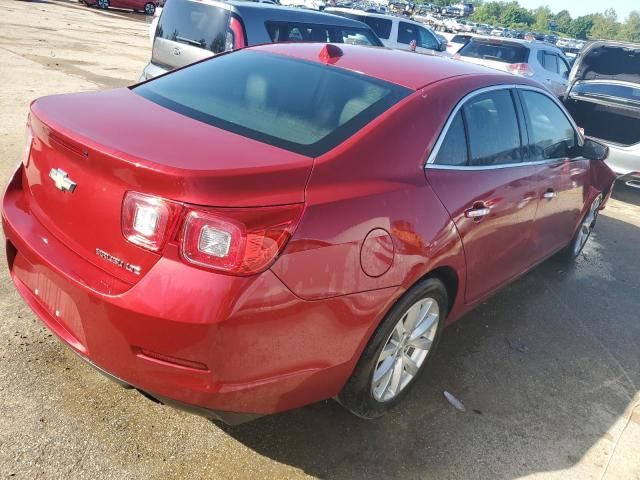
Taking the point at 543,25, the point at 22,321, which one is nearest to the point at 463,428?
the point at 22,321

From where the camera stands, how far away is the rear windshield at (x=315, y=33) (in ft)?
23.5

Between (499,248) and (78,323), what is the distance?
2.28 metres

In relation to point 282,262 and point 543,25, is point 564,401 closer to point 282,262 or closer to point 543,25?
point 282,262

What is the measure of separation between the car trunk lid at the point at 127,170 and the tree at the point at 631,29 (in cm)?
11365

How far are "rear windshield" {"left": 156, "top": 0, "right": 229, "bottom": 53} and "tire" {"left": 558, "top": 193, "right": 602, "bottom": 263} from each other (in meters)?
4.39

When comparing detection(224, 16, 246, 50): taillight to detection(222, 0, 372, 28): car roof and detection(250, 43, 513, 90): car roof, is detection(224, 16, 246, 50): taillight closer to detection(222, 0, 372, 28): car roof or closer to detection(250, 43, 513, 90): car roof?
detection(222, 0, 372, 28): car roof

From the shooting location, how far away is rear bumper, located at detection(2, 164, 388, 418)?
6.14 feet

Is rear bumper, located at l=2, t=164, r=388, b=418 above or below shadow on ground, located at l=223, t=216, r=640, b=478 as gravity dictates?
above

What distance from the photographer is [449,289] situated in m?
3.01

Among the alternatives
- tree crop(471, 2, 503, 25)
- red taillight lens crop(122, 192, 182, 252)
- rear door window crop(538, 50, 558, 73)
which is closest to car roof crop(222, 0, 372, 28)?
red taillight lens crop(122, 192, 182, 252)

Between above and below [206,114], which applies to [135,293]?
below

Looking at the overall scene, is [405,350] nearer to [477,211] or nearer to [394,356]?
[394,356]

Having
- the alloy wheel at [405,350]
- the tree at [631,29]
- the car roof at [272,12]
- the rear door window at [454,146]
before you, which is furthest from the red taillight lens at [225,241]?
the tree at [631,29]

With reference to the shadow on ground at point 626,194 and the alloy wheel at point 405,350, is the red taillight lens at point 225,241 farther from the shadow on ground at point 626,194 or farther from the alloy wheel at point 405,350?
the shadow on ground at point 626,194
